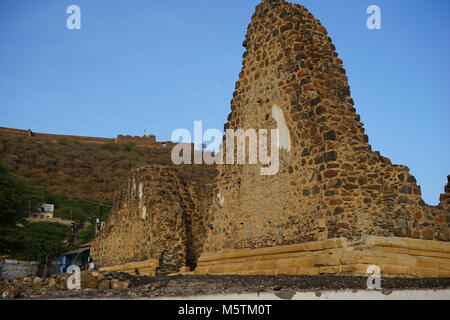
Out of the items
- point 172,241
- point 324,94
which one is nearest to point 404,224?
point 324,94

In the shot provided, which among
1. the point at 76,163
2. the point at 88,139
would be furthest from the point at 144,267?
the point at 88,139

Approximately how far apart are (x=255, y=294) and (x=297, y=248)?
360 cm

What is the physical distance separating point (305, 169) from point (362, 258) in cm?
203

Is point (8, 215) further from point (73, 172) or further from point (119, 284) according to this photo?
point (73, 172)

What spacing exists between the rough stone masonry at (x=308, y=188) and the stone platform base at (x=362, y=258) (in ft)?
0.05

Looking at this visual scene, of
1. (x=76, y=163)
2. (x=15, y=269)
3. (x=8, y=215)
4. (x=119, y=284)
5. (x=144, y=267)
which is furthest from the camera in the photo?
(x=76, y=163)

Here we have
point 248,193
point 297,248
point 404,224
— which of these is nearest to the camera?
point 404,224

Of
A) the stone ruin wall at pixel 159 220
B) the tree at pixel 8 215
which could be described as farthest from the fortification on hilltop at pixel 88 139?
the stone ruin wall at pixel 159 220

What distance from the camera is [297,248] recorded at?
773 centimetres

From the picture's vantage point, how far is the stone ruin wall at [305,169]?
7.23 m

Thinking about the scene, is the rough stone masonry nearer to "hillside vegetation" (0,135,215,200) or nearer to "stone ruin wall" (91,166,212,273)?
"stone ruin wall" (91,166,212,273)

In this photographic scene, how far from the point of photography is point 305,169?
804 centimetres

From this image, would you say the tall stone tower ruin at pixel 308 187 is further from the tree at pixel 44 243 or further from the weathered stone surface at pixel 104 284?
the tree at pixel 44 243

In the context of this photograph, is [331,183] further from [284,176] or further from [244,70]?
[244,70]
